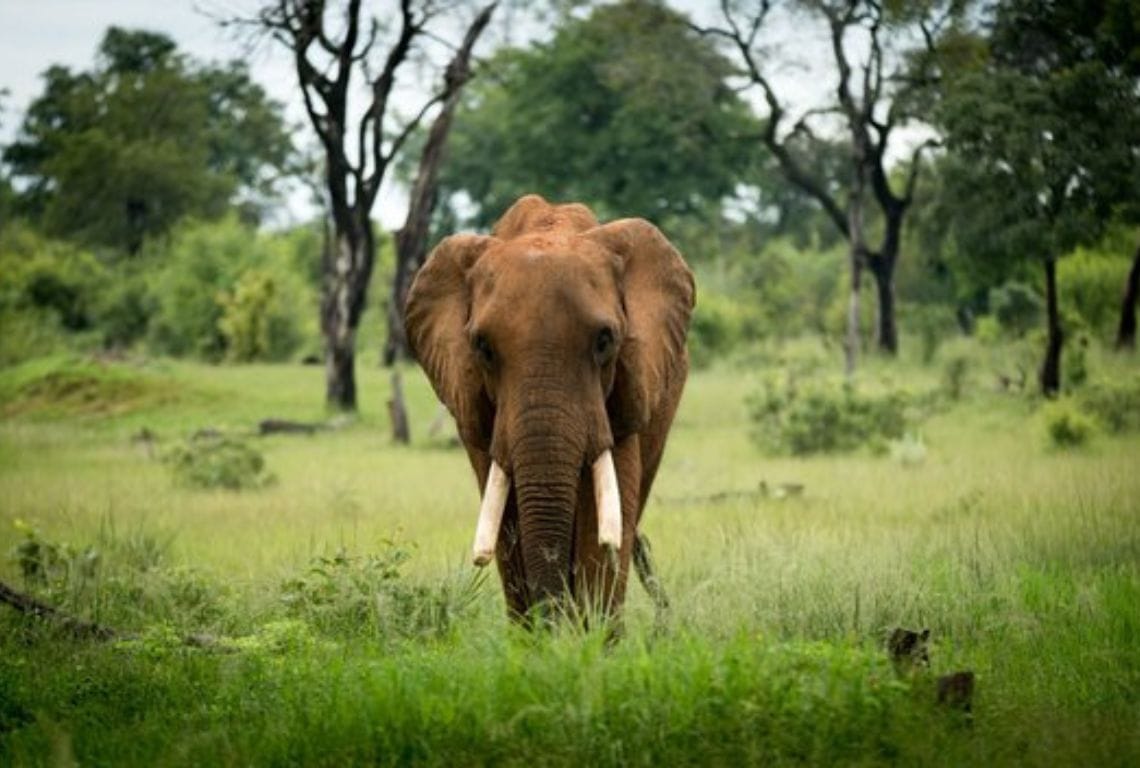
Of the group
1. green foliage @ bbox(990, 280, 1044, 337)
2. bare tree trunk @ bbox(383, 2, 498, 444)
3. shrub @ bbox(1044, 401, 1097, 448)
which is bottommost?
shrub @ bbox(1044, 401, 1097, 448)

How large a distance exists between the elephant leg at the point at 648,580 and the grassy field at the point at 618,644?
0.13 m

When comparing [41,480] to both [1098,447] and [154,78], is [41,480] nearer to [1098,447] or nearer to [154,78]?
[1098,447]

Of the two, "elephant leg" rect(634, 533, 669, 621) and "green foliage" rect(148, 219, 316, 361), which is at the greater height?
"green foliage" rect(148, 219, 316, 361)

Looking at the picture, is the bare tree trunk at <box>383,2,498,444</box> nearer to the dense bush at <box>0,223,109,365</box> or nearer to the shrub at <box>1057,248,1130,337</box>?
the shrub at <box>1057,248,1130,337</box>

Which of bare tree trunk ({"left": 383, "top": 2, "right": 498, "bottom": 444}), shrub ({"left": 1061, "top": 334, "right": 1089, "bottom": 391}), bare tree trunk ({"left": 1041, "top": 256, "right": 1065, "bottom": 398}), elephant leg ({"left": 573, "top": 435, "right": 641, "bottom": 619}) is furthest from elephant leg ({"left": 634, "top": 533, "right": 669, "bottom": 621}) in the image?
shrub ({"left": 1061, "top": 334, "right": 1089, "bottom": 391})

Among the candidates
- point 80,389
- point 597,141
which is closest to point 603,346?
point 80,389

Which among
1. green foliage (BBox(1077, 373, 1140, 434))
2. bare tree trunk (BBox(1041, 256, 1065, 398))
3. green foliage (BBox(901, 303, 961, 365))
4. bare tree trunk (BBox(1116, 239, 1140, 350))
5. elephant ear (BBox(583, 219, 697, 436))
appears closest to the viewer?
elephant ear (BBox(583, 219, 697, 436))

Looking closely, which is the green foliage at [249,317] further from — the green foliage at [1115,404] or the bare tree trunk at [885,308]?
the green foliage at [1115,404]

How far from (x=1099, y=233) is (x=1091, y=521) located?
13.1 meters

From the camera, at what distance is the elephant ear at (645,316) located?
26.2ft

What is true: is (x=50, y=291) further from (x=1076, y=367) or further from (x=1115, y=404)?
(x=1115, y=404)

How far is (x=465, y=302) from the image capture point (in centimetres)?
840

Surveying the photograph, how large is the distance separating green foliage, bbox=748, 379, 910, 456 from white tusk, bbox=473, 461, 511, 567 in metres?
15.0

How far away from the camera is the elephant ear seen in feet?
26.2
